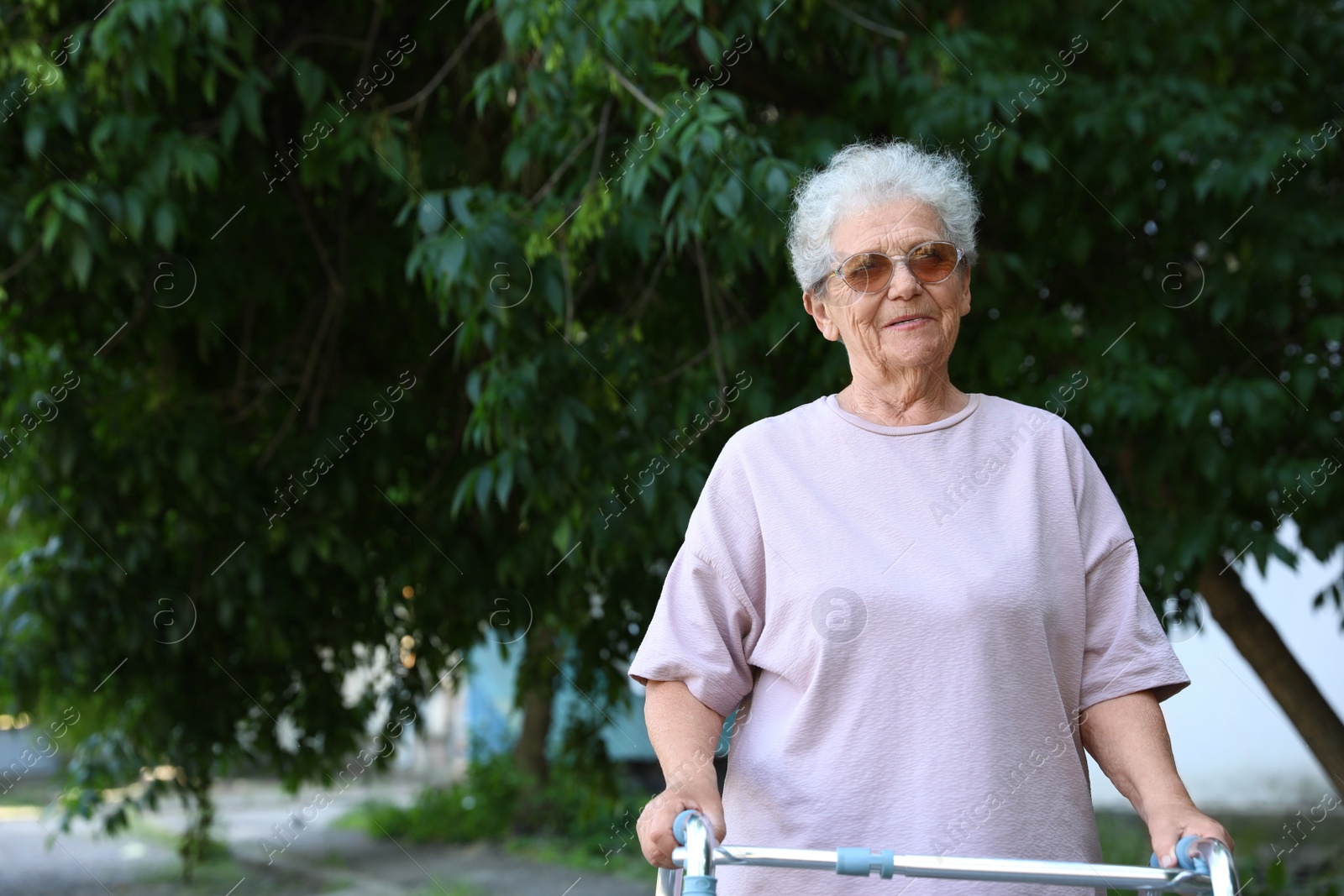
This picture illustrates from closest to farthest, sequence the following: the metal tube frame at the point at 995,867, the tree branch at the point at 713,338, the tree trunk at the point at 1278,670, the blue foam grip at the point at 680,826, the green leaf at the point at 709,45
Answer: the metal tube frame at the point at 995,867 < the blue foam grip at the point at 680,826 < the green leaf at the point at 709,45 < the tree branch at the point at 713,338 < the tree trunk at the point at 1278,670

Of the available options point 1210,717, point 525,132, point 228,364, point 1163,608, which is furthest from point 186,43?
point 1210,717

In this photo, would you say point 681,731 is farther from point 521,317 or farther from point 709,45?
point 709,45

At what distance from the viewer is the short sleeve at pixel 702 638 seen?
5.99 ft

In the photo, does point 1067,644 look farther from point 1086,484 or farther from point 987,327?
point 987,327

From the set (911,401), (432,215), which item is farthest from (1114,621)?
(432,215)

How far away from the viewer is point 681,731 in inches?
71.0

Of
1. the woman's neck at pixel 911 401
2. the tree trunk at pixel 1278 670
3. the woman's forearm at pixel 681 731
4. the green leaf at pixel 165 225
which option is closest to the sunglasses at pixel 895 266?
the woman's neck at pixel 911 401

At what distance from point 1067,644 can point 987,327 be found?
7.11ft

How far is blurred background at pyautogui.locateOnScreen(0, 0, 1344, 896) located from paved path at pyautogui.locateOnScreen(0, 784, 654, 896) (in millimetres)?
3379

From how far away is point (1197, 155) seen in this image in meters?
3.71

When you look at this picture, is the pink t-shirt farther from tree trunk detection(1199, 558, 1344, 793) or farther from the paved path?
the paved path

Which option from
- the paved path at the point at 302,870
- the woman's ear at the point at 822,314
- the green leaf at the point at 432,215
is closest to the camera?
the woman's ear at the point at 822,314

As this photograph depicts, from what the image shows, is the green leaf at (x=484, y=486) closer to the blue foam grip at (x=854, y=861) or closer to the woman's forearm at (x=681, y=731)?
the woman's forearm at (x=681, y=731)

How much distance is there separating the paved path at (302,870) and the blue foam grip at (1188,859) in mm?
7352
